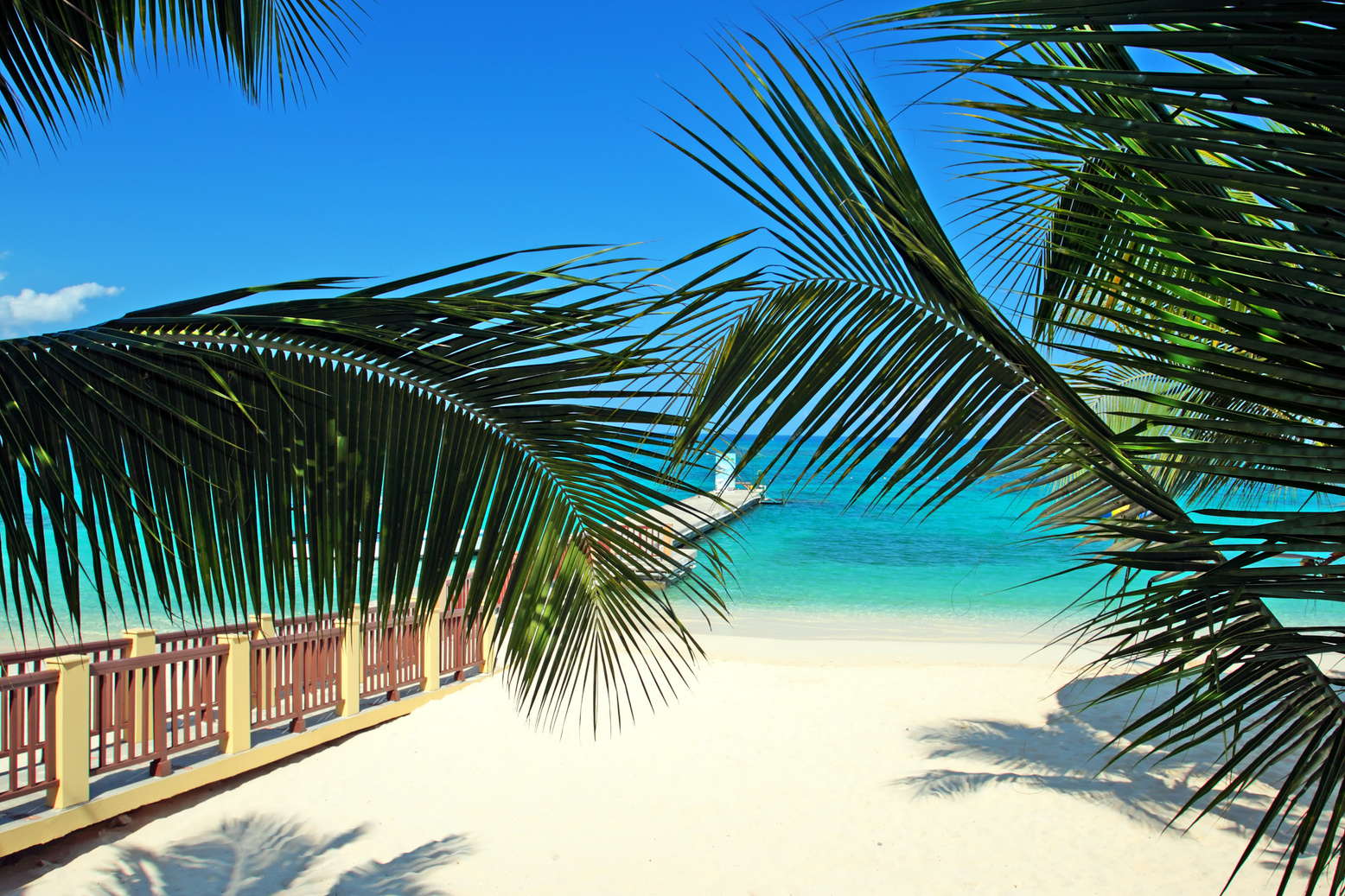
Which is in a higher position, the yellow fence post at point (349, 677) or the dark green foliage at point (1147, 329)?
the dark green foliage at point (1147, 329)

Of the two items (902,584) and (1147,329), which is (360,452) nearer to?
(1147,329)

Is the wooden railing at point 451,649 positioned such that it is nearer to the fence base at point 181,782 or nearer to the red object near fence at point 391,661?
the red object near fence at point 391,661

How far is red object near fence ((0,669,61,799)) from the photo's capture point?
5848 millimetres

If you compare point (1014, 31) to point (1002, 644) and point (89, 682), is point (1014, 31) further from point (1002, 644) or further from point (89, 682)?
point (1002, 644)

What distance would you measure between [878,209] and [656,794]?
22.3ft

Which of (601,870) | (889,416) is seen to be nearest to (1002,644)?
(601,870)

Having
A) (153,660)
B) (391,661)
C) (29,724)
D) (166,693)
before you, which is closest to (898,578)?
(391,661)

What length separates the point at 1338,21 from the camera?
97 cm

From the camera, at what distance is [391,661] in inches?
368

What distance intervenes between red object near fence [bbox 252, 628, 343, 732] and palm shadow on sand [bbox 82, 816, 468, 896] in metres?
1.31

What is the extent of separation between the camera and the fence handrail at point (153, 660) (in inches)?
253

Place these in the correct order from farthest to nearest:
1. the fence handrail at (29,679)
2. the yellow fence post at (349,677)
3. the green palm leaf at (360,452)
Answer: the yellow fence post at (349,677) → the fence handrail at (29,679) → the green palm leaf at (360,452)

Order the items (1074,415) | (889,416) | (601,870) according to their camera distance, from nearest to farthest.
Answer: (1074,415) → (889,416) → (601,870)

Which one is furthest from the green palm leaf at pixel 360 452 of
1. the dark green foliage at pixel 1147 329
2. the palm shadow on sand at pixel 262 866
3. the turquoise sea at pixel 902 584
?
the turquoise sea at pixel 902 584
